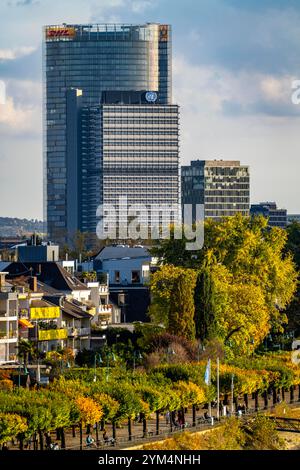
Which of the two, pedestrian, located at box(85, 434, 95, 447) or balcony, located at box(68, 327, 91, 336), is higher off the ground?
balcony, located at box(68, 327, 91, 336)

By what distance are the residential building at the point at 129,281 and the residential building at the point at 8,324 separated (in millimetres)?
27993

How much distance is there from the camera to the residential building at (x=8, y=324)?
3979 inches

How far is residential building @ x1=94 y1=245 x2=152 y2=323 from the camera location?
141750 mm

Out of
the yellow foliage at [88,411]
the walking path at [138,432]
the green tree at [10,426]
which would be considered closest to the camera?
the green tree at [10,426]

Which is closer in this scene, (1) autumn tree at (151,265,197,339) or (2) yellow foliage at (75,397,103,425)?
(2) yellow foliage at (75,397,103,425)

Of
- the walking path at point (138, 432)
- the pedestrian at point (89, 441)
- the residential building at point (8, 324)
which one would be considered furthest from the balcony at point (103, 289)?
the pedestrian at point (89, 441)

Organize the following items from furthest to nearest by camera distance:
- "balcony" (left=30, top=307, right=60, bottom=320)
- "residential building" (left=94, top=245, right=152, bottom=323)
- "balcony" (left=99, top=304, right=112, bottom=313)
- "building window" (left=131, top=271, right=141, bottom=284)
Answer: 1. "building window" (left=131, top=271, right=141, bottom=284)
2. "residential building" (left=94, top=245, right=152, bottom=323)
3. "balcony" (left=99, top=304, right=112, bottom=313)
4. "balcony" (left=30, top=307, right=60, bottom=320)

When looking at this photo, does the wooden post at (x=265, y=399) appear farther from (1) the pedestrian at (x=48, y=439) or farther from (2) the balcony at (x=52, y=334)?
(1) the pedestrian at (x=48, y=439)

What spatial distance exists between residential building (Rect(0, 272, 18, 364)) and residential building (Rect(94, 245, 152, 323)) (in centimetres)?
2799

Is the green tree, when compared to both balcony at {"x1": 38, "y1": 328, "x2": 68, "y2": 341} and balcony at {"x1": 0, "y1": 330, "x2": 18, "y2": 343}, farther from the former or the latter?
balcony at {"x1": 38, "y1": 328, "x2": 68, "y2": 341}

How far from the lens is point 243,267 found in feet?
388

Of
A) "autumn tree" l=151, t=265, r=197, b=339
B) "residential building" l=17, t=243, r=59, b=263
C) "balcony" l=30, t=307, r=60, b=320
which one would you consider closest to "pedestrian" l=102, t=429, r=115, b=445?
"autumn tree" l=151, t=265, r=197, b=339

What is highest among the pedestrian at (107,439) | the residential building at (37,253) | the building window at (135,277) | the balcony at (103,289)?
the residential building at (37,253)
